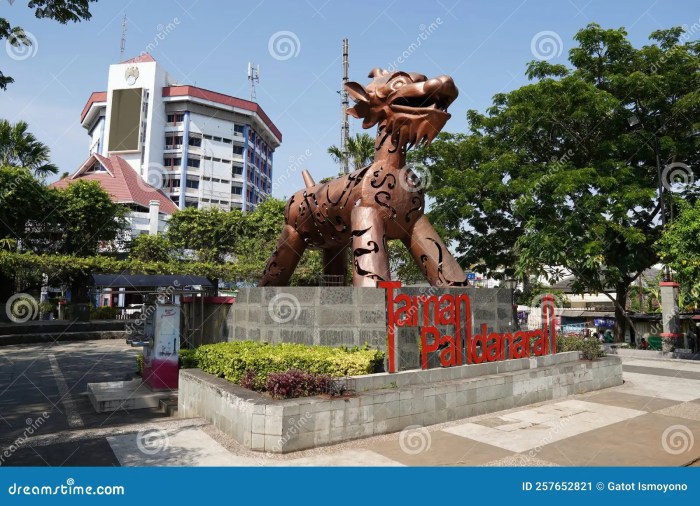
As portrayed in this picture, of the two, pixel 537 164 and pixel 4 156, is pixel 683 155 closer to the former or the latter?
pixel 537 164

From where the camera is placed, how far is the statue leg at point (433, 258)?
983cm

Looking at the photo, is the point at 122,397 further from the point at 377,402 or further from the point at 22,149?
the point at 22,149

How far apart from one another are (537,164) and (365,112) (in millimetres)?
13936

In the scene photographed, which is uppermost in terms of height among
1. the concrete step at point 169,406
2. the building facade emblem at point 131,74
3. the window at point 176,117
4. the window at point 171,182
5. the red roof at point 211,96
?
the building facade emblem at point 131,74

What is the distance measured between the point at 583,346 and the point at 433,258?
17.2ft

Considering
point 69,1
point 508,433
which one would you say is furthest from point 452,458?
point 69,1

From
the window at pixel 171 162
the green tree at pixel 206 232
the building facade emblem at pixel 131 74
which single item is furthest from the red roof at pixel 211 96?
the green tree at pixel 206 232

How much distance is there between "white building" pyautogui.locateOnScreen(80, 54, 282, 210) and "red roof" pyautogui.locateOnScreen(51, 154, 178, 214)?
7.99 metres

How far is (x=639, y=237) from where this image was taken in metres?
18.4

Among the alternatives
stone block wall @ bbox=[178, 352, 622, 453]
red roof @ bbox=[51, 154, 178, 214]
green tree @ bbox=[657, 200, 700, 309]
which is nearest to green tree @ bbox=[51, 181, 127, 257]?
red roof @ bbox=[51, 154, 178, 214]

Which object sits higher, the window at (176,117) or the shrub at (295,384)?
the window at (176,117)

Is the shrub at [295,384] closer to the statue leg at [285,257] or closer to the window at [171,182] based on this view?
the statue leg at [285,257]

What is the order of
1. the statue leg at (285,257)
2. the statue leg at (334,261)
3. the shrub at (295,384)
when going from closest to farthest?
the shrub at (295,384)
the statue leg at (285,257)
the statue leg at (334,261)

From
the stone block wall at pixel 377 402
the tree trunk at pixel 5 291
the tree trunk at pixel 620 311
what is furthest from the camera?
the tree trunk at pixel 5 291
